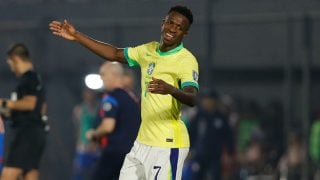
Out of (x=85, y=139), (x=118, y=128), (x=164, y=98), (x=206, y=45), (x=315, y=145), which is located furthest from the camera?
(x=206, y=45)

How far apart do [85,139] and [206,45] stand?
2649 millimetres

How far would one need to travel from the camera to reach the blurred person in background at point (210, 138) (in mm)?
18359

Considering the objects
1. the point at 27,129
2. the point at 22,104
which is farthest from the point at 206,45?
the point at 22,104

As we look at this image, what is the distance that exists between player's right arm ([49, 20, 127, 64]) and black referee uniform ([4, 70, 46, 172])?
10.2ft

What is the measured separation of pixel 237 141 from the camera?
742 inches

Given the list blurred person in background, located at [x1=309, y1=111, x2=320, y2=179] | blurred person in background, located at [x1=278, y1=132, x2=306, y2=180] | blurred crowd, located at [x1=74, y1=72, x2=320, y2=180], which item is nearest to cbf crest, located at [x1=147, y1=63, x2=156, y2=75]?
blurred crowd, located at [x1=74, y1=72, x2=320, y2=180]

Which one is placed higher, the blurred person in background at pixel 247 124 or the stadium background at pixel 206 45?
the stadium background at pixel 206 45

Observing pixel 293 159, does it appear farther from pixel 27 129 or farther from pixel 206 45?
pixel 27 129

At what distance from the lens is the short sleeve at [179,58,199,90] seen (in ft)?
29.2

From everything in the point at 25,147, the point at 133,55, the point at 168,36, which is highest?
the point at 168,36

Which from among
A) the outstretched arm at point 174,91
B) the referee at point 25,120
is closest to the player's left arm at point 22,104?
the referee at point 25,120

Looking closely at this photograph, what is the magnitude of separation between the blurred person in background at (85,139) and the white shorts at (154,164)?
26.6ft

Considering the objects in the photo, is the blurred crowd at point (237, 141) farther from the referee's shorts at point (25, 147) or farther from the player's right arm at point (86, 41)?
the player's right arm at point (86, 41)

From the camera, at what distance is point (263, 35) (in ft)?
62.1
